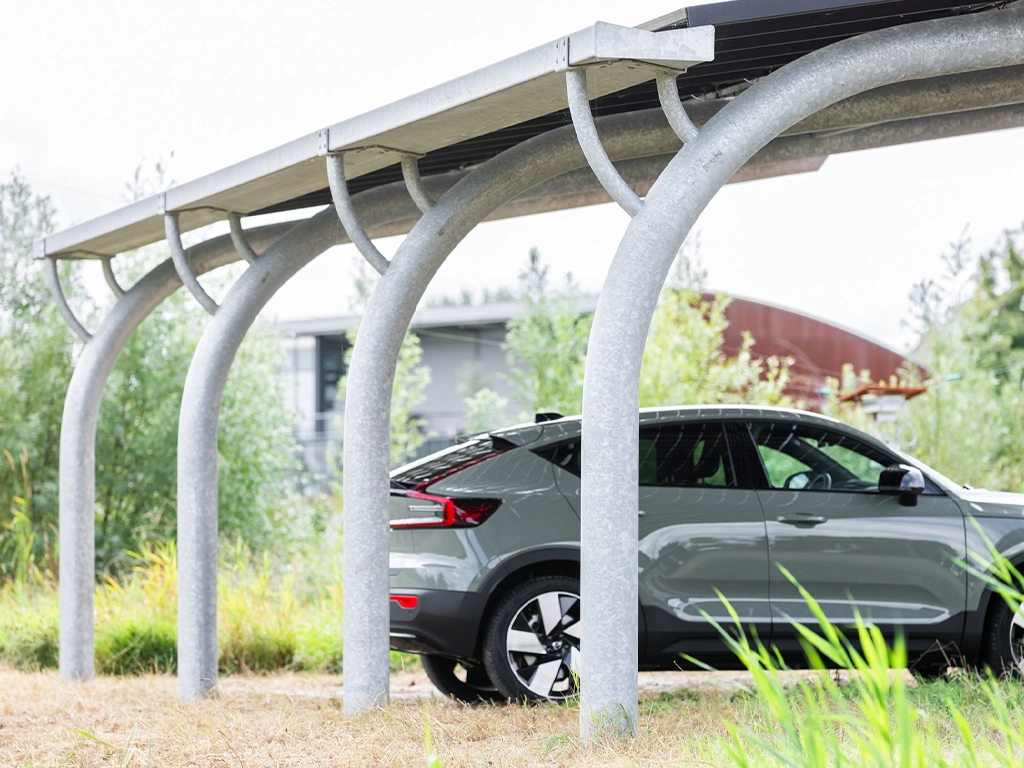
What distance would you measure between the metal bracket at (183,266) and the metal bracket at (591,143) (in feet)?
9.96

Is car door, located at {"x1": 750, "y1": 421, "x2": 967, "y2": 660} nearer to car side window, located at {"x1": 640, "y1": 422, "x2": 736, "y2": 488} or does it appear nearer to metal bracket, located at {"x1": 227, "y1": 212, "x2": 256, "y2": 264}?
car side window, located at {"x1": 640, "y1": 422, "x2": 736, "y2": 488}

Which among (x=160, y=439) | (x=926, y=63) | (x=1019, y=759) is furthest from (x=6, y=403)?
(x=1019, y=759)

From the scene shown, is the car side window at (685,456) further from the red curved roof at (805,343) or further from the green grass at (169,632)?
the red curved roof at (805,343)

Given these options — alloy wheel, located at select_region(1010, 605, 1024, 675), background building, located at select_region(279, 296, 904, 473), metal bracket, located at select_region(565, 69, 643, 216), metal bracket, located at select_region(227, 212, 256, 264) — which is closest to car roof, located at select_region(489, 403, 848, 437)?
alloy wheel, located at select_region(1010, 605, 1024, 675)

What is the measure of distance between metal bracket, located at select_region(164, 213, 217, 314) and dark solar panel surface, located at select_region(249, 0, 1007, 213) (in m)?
1.65

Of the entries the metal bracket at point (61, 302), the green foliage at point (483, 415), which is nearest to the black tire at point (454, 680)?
the metal bracket at point (61, 302)

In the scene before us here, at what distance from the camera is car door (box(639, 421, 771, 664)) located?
637cm

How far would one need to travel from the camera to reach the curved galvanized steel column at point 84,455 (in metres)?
8.05

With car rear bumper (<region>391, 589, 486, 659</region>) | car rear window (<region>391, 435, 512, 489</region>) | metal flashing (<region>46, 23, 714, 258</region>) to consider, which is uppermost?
metal flashing (<region>46, 23, 714, 258</region>)

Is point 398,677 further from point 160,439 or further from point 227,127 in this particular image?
point 227,127

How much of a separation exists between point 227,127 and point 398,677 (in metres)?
25.4

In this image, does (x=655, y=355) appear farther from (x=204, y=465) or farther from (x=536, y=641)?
(x=536, y=641)

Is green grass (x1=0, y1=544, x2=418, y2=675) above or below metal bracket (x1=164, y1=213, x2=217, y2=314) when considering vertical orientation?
below

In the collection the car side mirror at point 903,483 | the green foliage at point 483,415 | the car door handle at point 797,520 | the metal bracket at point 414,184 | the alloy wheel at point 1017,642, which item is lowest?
the alloy wheel at point 1017,642
